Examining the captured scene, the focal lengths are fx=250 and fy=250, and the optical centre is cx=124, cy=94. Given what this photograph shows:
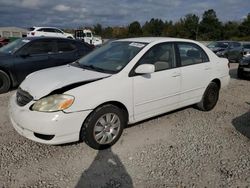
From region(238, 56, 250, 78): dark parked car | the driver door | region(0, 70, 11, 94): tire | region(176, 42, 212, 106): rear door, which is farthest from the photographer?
region(238, 56, 250, 78): dark parked car

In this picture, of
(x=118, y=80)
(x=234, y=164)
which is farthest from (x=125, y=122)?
(x=234, y=164)

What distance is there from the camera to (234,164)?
3.38 meters

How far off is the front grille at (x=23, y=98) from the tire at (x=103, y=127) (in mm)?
822

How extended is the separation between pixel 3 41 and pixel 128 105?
64.9 feet

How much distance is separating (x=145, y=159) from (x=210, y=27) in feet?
212

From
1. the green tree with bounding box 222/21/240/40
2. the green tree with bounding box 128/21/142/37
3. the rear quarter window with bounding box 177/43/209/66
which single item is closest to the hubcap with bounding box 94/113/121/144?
the rear quarter window with bounding box 177/43/209/66

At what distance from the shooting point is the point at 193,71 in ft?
15.5

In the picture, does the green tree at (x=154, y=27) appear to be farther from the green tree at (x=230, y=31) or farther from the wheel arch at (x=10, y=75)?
the wheel arch at (x=10, y=75)

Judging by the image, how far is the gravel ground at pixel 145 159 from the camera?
9.72 feet

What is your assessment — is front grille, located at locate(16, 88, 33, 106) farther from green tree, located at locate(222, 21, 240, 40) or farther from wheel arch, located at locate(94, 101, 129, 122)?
green tree, located at locate(222, 21, 240, 40)

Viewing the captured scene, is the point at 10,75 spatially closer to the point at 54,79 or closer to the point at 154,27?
the point at 54,79

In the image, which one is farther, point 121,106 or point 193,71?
point 193,71

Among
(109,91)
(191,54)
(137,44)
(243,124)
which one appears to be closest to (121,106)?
(109,91)

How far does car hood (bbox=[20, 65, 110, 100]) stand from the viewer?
11.0 ft
